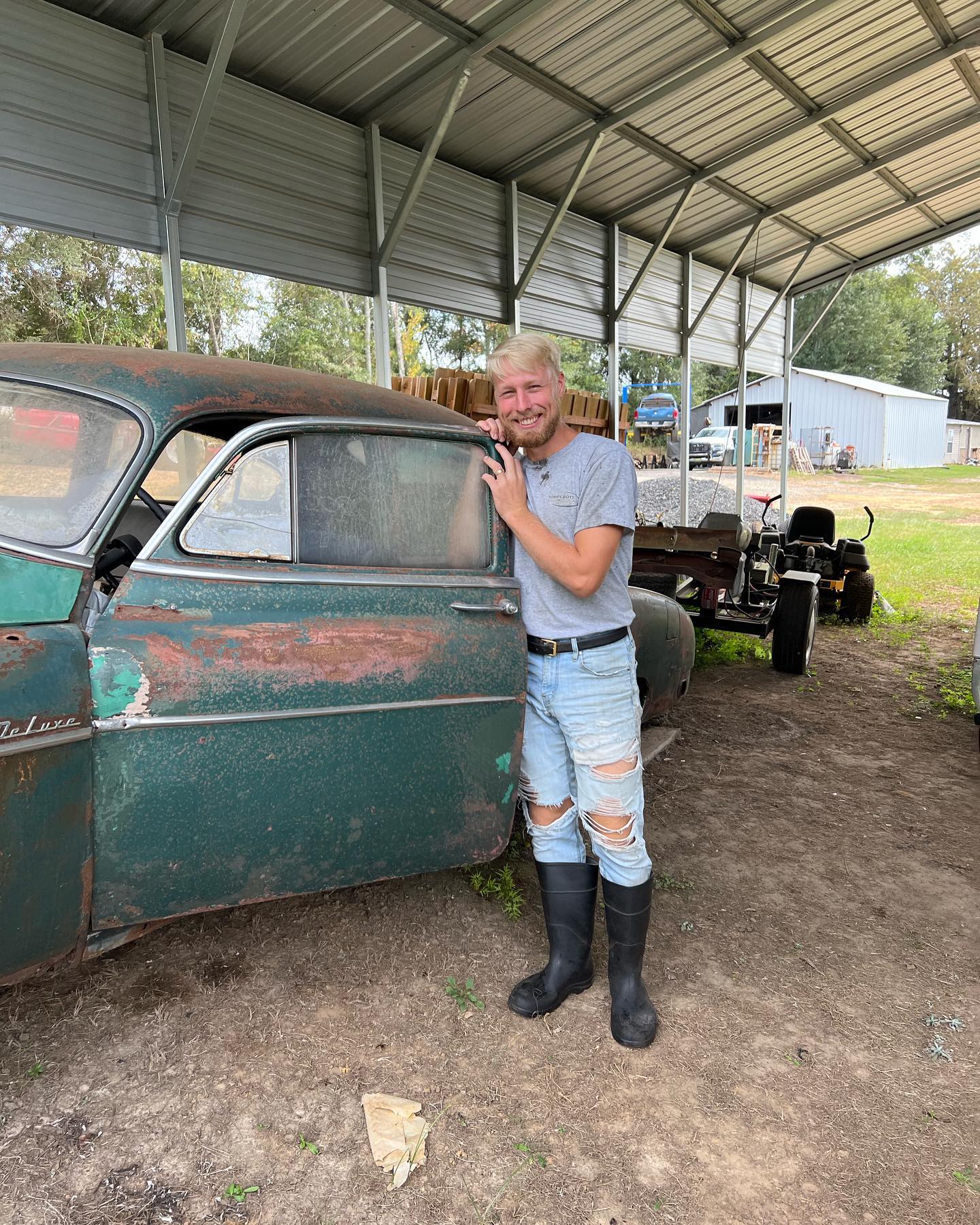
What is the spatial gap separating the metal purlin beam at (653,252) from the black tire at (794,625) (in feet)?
21.6

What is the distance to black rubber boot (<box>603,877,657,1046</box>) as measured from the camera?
2.51 m

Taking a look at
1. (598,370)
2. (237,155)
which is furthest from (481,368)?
(237,155)

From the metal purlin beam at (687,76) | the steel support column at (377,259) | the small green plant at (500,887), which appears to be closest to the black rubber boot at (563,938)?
the small green plant at (500,887)

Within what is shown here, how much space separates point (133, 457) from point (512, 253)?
30.0 ft

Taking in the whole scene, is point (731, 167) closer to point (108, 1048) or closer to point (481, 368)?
point (481, 368)

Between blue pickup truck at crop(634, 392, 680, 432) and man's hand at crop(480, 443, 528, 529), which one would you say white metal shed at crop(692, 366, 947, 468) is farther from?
man's hand at crop(480, 443, 528, 529)

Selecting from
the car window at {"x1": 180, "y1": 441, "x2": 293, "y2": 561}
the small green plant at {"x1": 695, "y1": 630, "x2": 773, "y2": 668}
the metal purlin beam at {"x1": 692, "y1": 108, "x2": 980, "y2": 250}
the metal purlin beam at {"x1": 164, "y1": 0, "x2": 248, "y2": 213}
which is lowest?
the small green plant at {"x1": 695, "y1": 630, "x2": 773, "y2": 668}

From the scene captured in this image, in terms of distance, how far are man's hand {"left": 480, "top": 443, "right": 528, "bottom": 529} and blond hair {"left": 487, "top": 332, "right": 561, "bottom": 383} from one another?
0.25 meters

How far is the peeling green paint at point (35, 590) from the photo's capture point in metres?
1.94

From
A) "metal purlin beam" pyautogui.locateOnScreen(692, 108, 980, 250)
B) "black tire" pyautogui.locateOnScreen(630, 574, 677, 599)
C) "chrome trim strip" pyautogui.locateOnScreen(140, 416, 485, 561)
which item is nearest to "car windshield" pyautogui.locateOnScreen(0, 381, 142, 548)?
"chrome trim strip" pyautogui.locateOnScreen(140, 416, 485, 561)

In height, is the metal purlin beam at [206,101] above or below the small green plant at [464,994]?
above

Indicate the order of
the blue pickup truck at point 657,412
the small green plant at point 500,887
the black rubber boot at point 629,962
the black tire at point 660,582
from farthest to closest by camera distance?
the blue pickup truck at point 657,412, the black tire at point 660,582, the small green plant at point 500,887, the black rubber boot at point 629,962

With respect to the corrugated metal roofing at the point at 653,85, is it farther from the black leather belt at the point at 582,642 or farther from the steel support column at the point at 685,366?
the black leather belt at the point at 582,642

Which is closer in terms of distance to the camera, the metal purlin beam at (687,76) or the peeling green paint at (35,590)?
the peeling green paint at (35,590)
